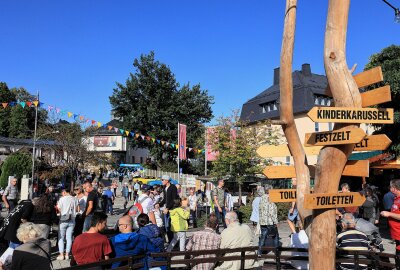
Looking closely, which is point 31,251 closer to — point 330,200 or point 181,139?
point 330,200

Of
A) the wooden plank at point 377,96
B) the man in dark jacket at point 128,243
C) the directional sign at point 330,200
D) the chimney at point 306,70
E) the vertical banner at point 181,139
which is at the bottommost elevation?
the man in dark jacket at point 128,243

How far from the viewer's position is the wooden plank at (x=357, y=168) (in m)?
3.79

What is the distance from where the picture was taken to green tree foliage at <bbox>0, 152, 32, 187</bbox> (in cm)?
2509

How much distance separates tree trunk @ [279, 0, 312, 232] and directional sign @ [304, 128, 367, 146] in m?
0.28

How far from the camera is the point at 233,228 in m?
6.73

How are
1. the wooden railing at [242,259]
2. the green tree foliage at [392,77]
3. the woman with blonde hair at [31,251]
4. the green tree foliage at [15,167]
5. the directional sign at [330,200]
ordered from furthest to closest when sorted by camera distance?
the green tree foliage at [15,167]
the green tree foliage at [392,77]
the wooden railing at [242,259]
the woman with blonde hair at [31,251]
the directional sign at [330,200]

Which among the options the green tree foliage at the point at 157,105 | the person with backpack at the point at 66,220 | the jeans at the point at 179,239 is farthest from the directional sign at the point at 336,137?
the green tree foliage at the point at 157,105

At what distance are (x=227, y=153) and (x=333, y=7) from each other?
2649 centimetres

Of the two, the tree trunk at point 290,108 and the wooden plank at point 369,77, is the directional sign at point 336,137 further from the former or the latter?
the wooden plank at point 369,77

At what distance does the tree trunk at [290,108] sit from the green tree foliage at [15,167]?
2430cm

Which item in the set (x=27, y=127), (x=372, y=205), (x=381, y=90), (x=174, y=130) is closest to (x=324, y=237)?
(x=381, y=90)

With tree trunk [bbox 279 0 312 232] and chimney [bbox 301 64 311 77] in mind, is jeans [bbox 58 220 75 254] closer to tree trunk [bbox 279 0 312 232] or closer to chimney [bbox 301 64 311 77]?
tree trunk [bbox 279 0 312 232]

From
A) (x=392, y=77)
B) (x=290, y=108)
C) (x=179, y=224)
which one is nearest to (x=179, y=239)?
(x=179, y=224)

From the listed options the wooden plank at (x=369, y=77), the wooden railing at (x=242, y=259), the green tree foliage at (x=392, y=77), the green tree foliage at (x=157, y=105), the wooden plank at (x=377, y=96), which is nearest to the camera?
the wooden plank at (x=377, y=96)
